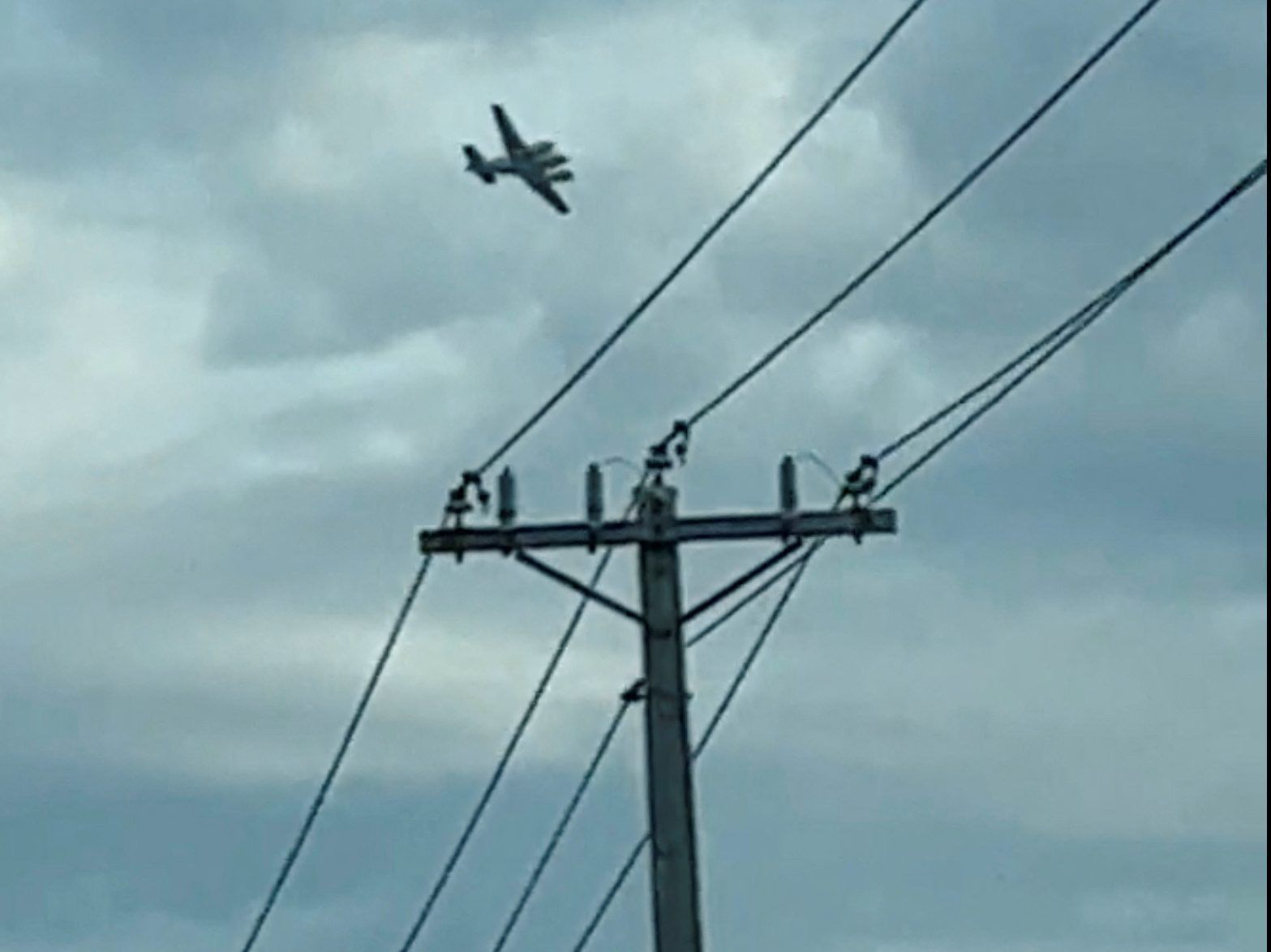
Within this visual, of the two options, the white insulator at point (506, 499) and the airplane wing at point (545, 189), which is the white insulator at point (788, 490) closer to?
the white insulator at point (506, 499)

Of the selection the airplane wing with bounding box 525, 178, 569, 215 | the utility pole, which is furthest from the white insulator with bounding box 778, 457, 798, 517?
the airplane wing with bounding box 525, 178, 569, 215

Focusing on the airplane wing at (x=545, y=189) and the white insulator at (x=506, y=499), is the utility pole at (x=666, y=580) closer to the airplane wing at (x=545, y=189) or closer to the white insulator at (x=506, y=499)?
the white insulator at (x=506, y=499)

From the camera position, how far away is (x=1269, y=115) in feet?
105

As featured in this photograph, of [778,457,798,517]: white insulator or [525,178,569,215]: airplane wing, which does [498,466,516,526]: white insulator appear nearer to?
[778,457,798,517]: white insulator

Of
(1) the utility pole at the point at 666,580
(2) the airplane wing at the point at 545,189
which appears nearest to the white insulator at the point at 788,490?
(1) the utility pole at the point at 666,580

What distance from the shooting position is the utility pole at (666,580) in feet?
147

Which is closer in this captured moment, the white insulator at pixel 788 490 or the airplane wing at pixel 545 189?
the white insulator at pixel 788 490

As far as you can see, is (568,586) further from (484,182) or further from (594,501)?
(484,182)

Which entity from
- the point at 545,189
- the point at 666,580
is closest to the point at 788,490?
the point at 666,580

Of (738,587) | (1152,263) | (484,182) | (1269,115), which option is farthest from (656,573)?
(484,182)

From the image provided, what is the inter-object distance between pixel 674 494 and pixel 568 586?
1.19 m

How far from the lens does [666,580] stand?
45219mm

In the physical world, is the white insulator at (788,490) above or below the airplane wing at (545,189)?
below

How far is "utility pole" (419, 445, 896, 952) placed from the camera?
44656 mm
